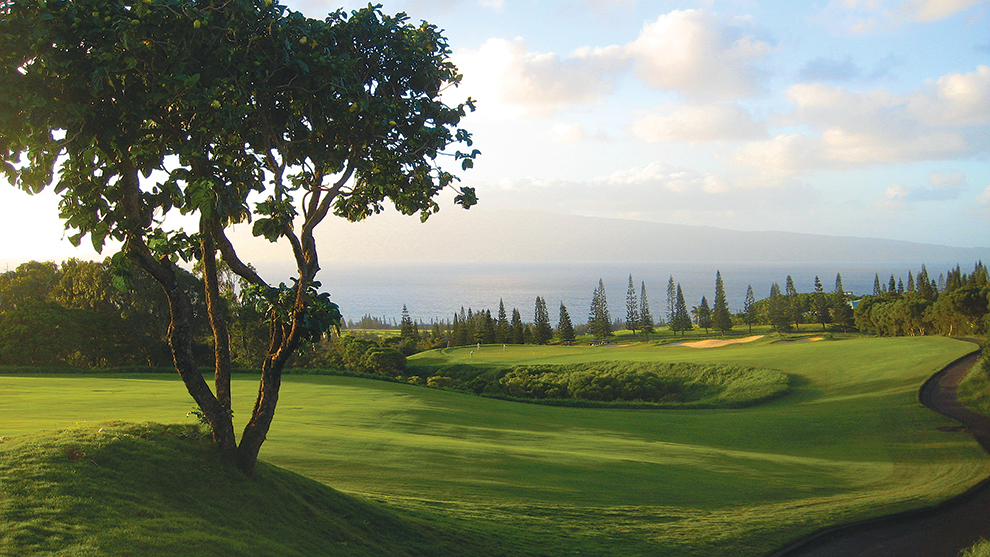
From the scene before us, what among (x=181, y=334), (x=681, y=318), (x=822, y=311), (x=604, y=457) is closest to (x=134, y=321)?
(x=604, y=457)

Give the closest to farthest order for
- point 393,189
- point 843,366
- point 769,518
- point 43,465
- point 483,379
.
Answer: point 43,465 → point 393,189 → point 769,518 → point 843,366 → point 483,379

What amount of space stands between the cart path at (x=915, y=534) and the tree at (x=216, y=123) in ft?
35.9

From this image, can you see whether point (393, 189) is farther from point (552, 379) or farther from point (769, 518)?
point (552, 379)

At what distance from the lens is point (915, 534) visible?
13.7 m

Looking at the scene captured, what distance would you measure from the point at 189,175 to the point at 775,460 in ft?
71.0

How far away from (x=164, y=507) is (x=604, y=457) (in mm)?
14852

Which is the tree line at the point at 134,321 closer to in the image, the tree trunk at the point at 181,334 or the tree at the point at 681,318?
the tree trunk at the point at 181,334

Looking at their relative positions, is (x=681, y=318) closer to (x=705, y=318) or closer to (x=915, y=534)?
(x=705, y=318)

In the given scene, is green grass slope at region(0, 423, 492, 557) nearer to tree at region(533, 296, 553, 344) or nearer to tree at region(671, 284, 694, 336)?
tree at region(533, 296, 553, 344)

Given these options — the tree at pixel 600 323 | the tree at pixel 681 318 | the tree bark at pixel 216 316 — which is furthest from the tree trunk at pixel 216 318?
the tree at pixel 681 318

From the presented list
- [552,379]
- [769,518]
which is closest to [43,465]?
[769,518]

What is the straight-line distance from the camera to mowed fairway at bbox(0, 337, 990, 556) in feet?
40.6

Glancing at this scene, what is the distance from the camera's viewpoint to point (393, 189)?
984 cm

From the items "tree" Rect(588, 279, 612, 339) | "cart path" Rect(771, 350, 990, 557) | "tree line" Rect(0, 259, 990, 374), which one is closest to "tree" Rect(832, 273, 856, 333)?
"tree line" Rect(0, 259, 990, 374)
